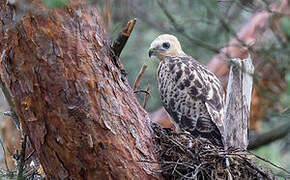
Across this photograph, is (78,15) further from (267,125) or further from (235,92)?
(267,125)

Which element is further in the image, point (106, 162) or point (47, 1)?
point (106, 162)

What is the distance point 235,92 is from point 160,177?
56.3 inches

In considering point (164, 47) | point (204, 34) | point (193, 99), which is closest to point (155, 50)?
point (164, 47)

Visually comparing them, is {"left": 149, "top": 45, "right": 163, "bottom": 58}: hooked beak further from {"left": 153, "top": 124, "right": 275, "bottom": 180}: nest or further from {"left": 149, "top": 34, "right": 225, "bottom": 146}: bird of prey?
{"left": 153, "top": 124, "right": 275, "bottom": 180}: nest

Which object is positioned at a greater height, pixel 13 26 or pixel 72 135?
pixel 13 26

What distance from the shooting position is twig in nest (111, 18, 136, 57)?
3.99m

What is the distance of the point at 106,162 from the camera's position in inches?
155

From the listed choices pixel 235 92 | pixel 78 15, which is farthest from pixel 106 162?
pixel 235 92

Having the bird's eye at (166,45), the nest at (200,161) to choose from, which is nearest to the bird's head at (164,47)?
the bird's eye at (166,45)

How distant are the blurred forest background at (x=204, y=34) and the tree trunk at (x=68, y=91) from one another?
0.98ft

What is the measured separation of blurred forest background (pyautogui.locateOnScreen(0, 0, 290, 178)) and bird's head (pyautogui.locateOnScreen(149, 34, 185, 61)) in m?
0.19

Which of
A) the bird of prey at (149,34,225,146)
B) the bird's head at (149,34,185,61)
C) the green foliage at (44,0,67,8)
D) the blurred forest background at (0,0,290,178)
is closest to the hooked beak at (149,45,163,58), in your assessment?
the bird's head at (149,34,185,61)

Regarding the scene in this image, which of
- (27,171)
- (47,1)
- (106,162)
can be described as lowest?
(27,171)

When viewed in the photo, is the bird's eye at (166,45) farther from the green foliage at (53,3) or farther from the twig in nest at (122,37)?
the green foliage at (53,3)
